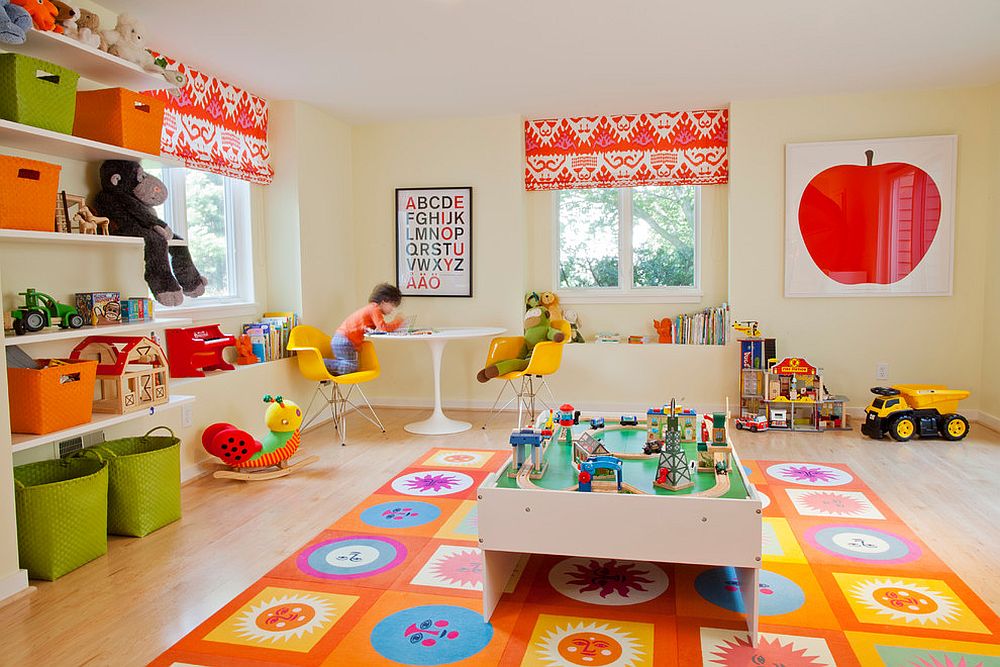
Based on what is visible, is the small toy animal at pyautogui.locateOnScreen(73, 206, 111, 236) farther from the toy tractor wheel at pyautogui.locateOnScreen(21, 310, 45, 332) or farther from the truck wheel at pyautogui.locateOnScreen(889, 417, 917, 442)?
the truck wheel at pyautogui.locateOnScreen(889, 417, 917, 442)

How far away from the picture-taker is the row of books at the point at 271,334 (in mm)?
4684

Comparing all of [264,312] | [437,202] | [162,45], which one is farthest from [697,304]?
[162,45]

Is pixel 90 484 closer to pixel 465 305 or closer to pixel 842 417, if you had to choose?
pixel 465 305

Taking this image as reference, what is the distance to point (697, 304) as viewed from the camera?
18.8 feet

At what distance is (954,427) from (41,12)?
518 centimetres

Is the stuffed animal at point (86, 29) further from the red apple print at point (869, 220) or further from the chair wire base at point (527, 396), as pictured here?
the red apple print at point (869, 220)

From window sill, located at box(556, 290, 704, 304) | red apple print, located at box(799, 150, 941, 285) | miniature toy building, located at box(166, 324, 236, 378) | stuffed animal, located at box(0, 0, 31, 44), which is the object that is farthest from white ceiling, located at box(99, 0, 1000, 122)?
miniature toy building, located at box(166, 324, 236, 378)

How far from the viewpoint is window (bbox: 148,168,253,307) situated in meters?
4.28

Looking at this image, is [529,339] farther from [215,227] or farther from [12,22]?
[12,22]

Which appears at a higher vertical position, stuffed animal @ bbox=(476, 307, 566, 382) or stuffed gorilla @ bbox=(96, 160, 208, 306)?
stuffed gorilla @ bbox=(96, 160, 208, 306)

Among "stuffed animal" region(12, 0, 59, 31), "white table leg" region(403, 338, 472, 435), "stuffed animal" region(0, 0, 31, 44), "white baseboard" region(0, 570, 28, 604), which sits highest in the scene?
"stuffed animal" region(12, 0, 59, 31)

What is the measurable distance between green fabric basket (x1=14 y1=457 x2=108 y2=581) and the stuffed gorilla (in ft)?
3.42

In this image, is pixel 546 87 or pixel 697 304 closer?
pixel 546 87

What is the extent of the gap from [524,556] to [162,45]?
3.19 m
